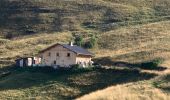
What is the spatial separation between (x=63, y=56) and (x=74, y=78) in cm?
1112

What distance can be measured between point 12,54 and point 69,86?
31761 millimetres

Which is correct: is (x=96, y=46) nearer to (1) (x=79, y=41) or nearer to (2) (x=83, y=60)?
(1) (x=79, y=41)

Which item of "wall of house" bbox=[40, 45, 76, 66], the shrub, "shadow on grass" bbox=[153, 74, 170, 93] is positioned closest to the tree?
the shrub

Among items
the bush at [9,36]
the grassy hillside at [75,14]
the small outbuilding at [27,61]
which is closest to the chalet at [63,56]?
the small outbuilding at [27,61]

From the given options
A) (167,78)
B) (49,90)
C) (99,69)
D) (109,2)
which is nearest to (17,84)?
(49,90)

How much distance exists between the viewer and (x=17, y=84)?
7650cm

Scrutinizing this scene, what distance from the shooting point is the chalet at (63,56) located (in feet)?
288

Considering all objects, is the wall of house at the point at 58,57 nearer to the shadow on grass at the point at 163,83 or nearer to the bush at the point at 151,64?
the bush at the point at 151,64

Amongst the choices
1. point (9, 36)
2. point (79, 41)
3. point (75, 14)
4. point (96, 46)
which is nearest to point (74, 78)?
point (96, 46)

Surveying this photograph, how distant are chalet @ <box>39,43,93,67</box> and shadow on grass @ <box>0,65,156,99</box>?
16.5 feet

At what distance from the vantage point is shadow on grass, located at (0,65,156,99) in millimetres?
75000

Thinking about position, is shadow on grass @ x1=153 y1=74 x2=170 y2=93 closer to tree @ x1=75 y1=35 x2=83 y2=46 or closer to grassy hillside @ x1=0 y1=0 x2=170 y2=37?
tree @ x1=75 y1=35 x2=83 y2=46

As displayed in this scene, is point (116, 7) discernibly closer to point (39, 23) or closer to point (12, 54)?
point (39, 23)

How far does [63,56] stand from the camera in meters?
88.5
